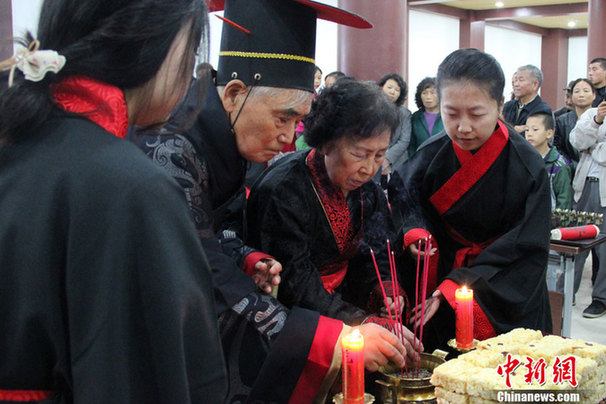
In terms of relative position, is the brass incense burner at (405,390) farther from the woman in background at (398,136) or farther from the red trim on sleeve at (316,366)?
the woman in background at (398,136)

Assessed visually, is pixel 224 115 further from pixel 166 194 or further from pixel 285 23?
pixel 166 194

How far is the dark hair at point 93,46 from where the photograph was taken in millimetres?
737

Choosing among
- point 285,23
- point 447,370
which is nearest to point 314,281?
point 447,370

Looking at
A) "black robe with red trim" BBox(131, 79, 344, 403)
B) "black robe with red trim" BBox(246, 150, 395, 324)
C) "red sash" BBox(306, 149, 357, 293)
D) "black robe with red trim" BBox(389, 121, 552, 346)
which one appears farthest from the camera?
"black robe with red trim" BBox(389, 121, 552, 346)

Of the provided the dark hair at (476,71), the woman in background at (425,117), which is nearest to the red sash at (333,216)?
the dark hair at (476,71)

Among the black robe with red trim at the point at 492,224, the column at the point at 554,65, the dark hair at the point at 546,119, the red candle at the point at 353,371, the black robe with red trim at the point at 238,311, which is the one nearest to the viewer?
the red candle at the point at 353,371

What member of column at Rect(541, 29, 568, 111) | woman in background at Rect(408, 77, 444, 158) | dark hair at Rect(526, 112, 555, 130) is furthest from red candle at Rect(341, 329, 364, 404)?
column at Rect(541, 29, 568, 111)

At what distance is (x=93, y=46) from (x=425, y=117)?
468cm

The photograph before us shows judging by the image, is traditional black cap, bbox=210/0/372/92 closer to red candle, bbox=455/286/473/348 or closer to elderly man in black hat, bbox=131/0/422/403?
elderly man in black hat, bbox=131/0/422/403

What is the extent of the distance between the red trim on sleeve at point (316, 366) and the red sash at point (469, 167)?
85 centimetres

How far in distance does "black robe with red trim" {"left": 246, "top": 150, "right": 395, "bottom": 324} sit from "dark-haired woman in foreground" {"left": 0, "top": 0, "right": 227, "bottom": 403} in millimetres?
906

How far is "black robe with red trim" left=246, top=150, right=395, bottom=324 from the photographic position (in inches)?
66.0

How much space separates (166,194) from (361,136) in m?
1.11

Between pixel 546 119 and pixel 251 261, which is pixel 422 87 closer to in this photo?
pixel 546 119
